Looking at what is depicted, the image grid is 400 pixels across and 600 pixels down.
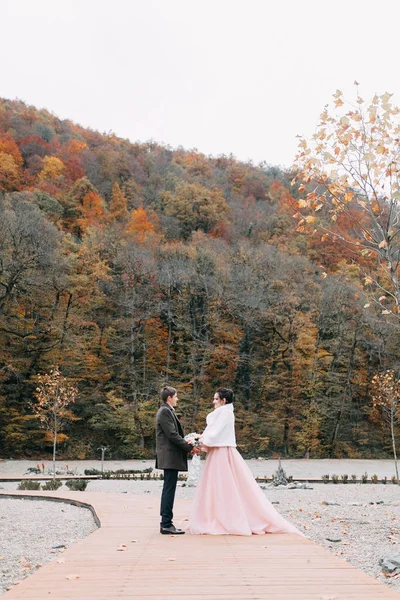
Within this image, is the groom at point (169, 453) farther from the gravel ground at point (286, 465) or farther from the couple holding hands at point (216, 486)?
the gravel ground at point (286, 465)

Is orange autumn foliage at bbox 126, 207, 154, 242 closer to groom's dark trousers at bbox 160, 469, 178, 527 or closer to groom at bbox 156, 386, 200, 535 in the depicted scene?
groom at bbox 156, 386, 200, 535

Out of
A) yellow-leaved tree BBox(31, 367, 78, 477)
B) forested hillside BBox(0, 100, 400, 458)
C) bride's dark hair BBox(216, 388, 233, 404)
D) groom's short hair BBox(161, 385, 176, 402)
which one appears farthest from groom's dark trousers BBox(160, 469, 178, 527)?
forested hillside BBox(0, 100, 400, 458)

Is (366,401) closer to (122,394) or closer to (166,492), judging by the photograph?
(122,394)

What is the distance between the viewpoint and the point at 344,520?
395 inches

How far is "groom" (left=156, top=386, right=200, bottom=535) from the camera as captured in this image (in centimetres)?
696

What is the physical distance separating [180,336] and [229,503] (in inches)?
1193

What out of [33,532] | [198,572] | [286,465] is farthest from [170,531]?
[286,465]

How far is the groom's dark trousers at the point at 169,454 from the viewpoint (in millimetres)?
6961

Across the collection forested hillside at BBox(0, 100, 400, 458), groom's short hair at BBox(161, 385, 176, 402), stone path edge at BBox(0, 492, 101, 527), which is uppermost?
forested hillside at BBox(0, 100, 400, 458)

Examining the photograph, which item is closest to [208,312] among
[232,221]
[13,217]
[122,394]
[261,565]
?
[122,394]

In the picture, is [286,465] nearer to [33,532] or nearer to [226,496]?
[33,532]

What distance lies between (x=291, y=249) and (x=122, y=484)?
27516 millimetres

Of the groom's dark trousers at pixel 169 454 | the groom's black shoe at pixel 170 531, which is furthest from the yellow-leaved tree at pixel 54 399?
the groom's dark trousers at pixel 169 454

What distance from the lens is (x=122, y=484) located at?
1941 centimetres
